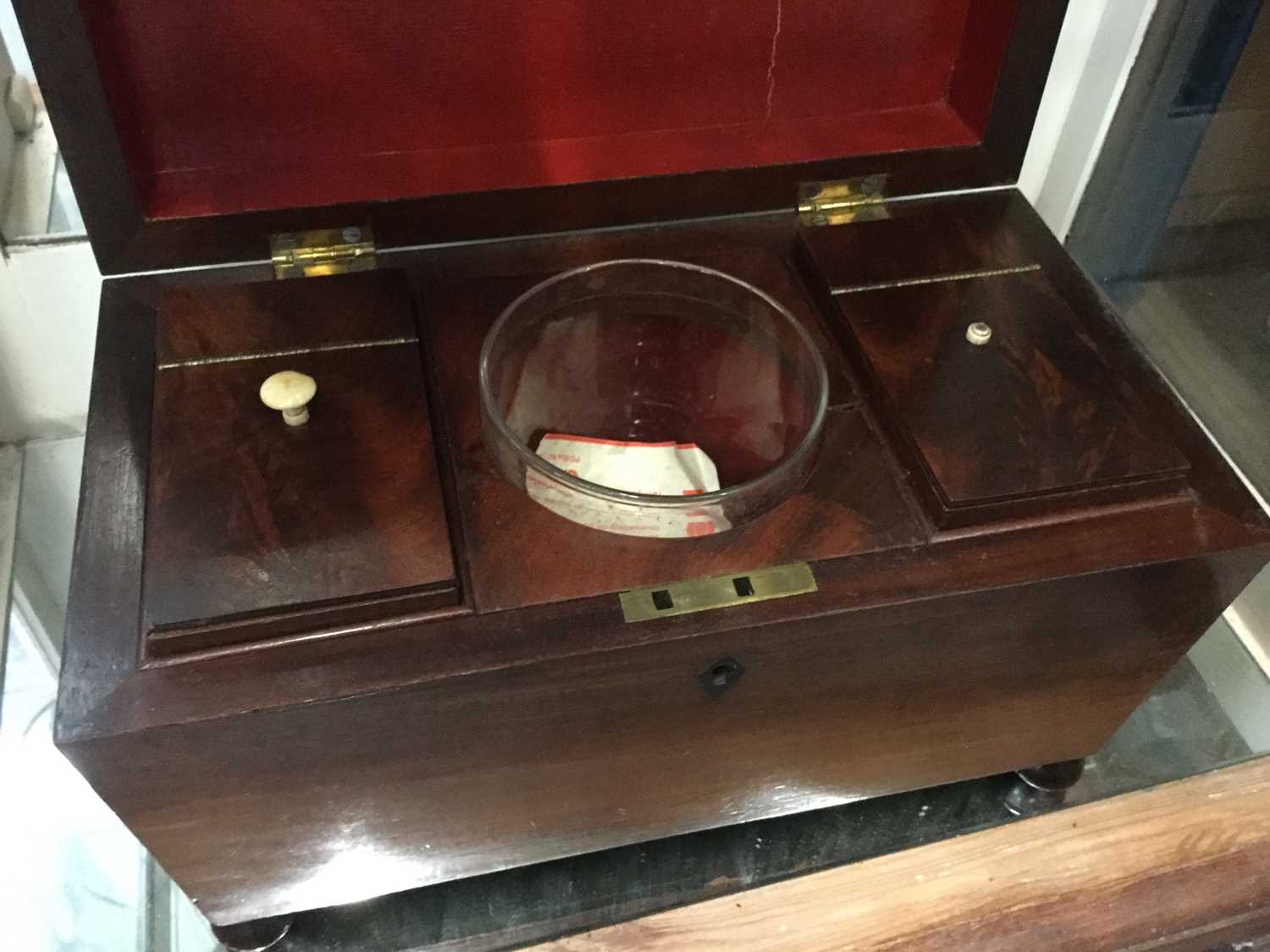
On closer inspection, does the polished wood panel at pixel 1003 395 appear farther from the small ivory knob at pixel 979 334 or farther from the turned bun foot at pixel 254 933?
the turned bun foot at pixel 254 933

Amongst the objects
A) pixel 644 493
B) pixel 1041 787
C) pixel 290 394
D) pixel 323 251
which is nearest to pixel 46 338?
pixel 323 251

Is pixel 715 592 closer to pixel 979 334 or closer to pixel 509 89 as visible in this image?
pixel 979 334

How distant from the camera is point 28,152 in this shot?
3.17 feet

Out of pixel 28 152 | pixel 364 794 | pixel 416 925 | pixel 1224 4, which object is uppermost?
pixel 1224 4

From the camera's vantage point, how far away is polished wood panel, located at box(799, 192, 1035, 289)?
82 centimetres

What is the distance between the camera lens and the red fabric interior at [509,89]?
0.76 metres

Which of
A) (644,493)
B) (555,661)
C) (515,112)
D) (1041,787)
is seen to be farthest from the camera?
(1041,787)

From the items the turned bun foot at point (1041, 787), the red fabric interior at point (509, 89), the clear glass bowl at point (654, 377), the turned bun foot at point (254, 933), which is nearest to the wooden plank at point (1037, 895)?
the turned bun foot at point (1041, 787)

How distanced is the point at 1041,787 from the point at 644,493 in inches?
18.7

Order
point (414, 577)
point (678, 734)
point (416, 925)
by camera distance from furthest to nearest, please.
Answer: point (416, 925)
point (678, 734)
point (414, 577)

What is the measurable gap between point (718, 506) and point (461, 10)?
393 millimetres

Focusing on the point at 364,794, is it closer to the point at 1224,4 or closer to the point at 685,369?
the point at 685,369

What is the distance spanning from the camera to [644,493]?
28.7 inches

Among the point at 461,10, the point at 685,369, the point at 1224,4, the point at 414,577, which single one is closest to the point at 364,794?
the point at 414,577
